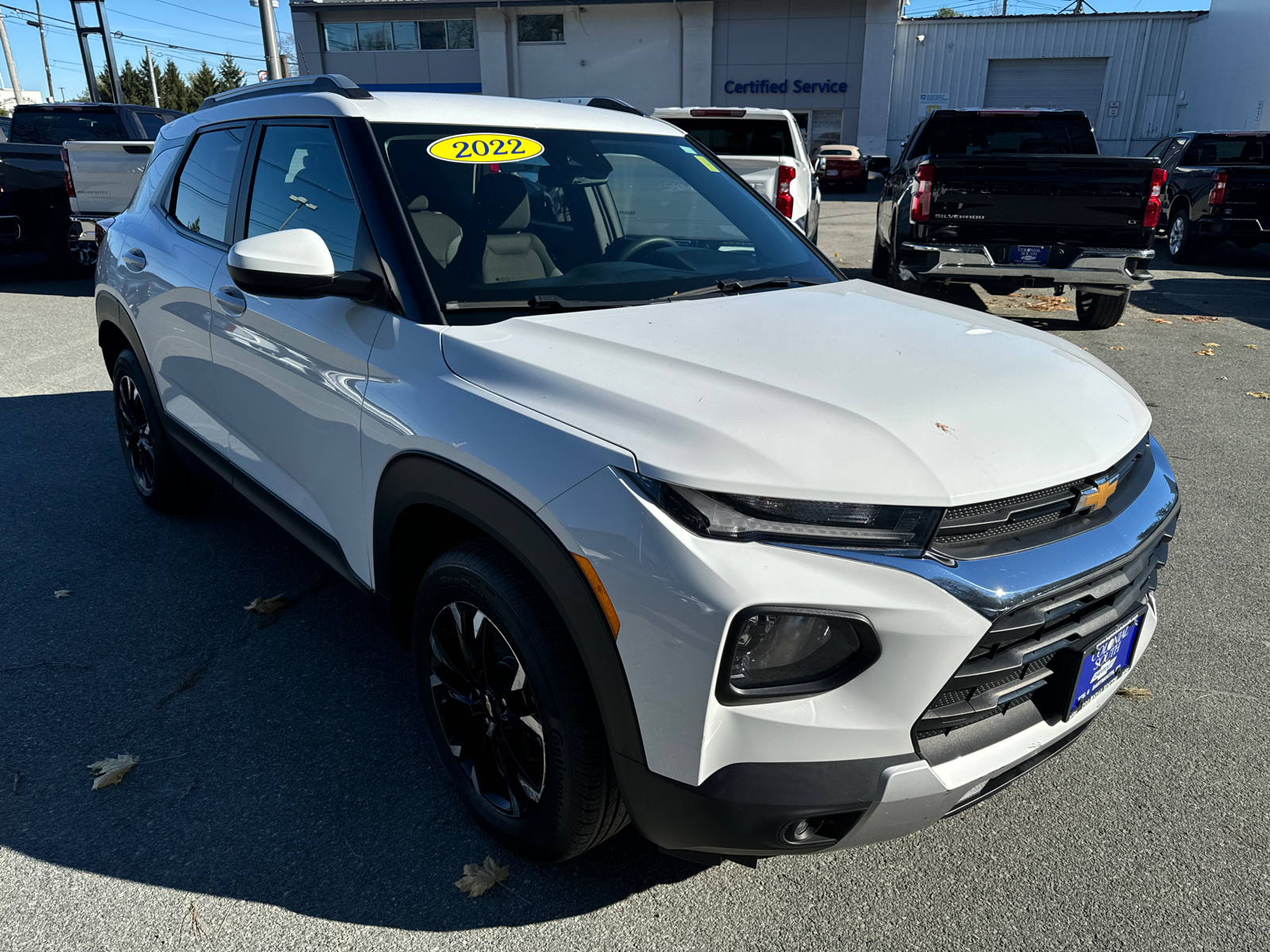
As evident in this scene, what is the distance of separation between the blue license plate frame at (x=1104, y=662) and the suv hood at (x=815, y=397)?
384mm

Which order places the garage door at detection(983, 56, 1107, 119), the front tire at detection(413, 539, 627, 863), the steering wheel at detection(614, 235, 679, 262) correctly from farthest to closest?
the garage door at detection(983, 56, 1107, 119) < the steering wheel at detection(614, 235, 679, 262) < the front tire at detection(413, 539, 627, 863)

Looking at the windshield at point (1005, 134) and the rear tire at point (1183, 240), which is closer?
the windshield at point (1005, 134)

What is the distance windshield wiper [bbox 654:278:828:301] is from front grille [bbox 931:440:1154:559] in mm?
1201

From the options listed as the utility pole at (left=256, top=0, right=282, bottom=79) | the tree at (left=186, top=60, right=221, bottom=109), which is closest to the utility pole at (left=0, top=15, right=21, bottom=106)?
the tree at (left=186, top=60, right=221, bottom=109)

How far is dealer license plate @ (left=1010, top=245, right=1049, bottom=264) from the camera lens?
7.95 metres

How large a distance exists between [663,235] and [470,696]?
1.65 m

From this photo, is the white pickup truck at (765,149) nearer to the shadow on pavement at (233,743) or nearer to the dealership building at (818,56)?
the shadow on pavement at (233,743)

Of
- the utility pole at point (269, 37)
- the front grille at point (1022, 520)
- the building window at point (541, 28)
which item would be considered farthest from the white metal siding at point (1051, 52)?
the front grille at point (1022, 520)

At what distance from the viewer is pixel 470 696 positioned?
241 cm

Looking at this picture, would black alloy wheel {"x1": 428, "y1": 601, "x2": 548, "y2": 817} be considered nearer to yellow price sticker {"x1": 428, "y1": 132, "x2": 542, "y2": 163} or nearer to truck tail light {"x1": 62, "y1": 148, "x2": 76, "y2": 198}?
yellow price sticker {"x1": 428, "y1": 132, "x2": 542, "y2": 163}

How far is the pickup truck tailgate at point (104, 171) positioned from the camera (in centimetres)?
978

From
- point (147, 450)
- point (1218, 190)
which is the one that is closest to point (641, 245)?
point (147, 450)

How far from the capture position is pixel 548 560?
191 centimetres

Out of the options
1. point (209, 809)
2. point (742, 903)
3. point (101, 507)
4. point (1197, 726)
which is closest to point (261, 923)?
point (209, 809)
